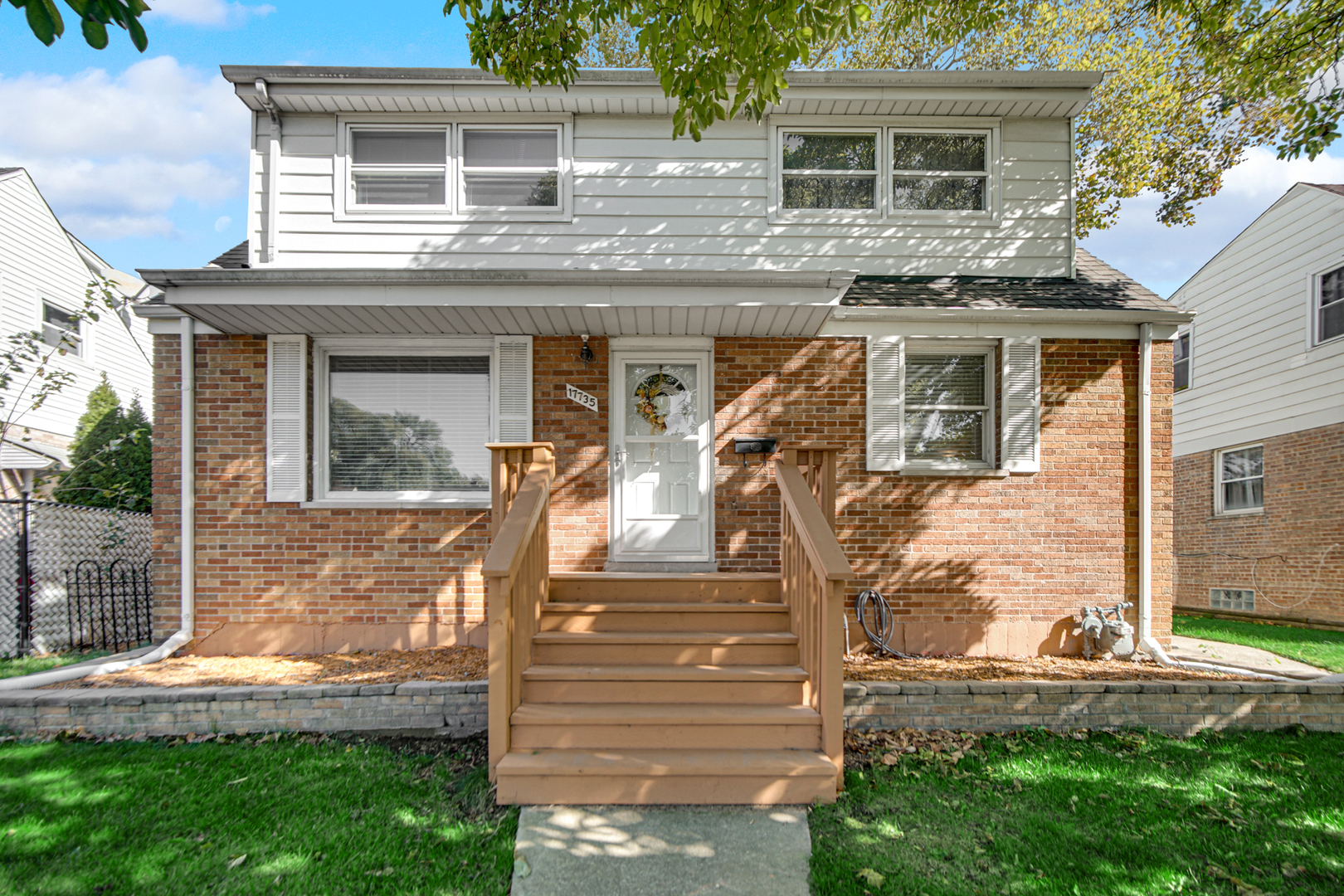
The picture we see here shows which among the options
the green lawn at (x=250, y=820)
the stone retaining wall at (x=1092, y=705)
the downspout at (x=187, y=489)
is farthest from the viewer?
the downspout at (x=187, y=489)

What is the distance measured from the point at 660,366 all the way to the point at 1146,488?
4.60m

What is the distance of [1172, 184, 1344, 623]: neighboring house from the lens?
1009 cm

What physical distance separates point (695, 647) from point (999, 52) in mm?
12681

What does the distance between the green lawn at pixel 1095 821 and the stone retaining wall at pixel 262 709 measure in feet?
8.11

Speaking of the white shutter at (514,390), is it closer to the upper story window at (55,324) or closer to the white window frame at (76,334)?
the white window frame at (76,334)

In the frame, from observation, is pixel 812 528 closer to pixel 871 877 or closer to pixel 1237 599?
pixel 871 877

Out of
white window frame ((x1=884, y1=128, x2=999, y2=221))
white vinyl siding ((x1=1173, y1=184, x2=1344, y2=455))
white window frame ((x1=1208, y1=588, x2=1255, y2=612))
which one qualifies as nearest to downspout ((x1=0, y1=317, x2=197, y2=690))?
white window frame ((x1=884, y1=128, x2=999, y2=221))

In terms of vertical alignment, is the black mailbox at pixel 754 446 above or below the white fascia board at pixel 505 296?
below

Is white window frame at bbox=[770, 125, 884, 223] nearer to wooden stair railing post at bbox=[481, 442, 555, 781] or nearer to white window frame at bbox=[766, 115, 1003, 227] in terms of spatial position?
white window frame at bbox=[766, 115, 1003, 227]

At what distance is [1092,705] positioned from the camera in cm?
458

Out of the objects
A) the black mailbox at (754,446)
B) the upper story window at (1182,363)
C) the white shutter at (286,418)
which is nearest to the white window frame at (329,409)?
the white shutter at (286,418)

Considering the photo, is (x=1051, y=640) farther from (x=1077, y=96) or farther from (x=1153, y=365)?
(x=1077, y=96)

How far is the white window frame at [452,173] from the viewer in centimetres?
665

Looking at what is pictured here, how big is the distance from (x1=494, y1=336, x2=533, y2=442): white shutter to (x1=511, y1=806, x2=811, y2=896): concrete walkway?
337cm
